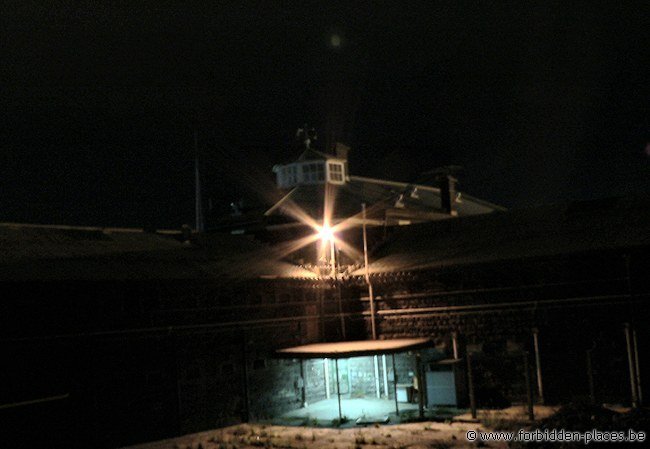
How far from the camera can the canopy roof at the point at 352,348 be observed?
80.3 feet

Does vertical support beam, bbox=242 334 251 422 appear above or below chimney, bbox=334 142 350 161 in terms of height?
below

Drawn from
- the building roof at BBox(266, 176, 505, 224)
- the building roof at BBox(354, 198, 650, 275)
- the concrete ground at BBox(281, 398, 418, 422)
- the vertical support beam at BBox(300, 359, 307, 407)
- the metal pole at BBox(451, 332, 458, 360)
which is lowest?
the concrete ground at BBox(281, 398, 418, 422)

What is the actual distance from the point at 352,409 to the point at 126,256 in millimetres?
8994

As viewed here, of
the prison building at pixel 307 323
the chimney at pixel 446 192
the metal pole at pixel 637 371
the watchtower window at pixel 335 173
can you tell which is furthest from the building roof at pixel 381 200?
the metal pole at pixel 637 371

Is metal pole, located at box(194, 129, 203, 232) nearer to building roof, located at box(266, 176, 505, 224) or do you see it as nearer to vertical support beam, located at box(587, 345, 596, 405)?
building roof, located at box(266, 176, 505, 224)

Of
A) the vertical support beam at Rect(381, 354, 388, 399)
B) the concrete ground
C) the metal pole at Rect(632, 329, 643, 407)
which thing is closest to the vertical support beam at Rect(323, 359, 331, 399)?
the concrete ground

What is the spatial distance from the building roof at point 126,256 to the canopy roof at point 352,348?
274cm

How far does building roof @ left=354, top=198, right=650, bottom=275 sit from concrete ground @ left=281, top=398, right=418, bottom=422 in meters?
4.66

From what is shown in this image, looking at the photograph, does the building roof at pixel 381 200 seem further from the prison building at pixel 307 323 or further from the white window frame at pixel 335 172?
the prison building at pixel 307 323

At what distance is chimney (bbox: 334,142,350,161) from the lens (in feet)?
180

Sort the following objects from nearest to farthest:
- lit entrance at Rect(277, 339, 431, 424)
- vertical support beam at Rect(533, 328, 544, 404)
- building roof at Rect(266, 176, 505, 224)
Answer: lit entrance at Rect(277, 339, 431, 424), vertical support beam at Rect(533, 328, 544, 404), building roof at Rect(266, 176, 505, 224)

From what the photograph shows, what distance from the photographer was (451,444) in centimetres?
1970

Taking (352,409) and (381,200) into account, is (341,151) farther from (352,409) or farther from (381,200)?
(352,409)

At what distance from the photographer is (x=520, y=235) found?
1135 inches
